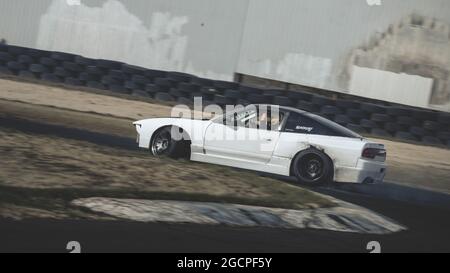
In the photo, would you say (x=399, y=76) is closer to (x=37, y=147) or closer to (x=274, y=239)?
(x=37, y=147)

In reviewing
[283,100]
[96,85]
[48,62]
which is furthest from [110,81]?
[283,100]

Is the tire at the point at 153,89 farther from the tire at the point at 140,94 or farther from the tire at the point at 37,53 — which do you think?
the tire at the point at 37,53

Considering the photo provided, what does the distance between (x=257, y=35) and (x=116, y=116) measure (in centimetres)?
673

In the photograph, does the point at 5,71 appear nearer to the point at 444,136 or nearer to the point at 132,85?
the point at 132,85

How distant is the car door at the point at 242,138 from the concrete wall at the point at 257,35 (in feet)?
33.1

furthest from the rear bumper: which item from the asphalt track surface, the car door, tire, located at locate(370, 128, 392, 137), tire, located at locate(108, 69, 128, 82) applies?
tire, located at locate(108, 69, 128, 82)

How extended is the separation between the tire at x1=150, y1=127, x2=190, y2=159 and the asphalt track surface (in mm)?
3560

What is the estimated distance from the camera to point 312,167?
1059cm

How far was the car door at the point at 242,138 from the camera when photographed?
35.5 feet

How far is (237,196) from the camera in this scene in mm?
8664

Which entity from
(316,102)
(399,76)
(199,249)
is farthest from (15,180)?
(399,76)

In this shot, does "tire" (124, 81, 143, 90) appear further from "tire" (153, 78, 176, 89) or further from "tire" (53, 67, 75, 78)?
"tire" (53, 67, 75, 78)

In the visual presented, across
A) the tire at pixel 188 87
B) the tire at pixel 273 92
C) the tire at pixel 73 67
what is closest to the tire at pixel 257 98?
the tire at pixel 273 92

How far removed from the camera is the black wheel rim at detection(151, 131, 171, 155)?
36.5 ft
